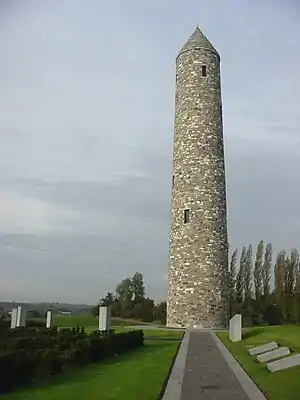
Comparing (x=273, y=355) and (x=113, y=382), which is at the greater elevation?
(x=273, y=355)

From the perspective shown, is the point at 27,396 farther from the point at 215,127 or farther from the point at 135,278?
the point at 135,278

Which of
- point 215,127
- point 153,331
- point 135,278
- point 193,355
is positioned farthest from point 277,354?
point 135,278

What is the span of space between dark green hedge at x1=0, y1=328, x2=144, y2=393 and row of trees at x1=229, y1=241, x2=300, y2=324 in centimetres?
1930

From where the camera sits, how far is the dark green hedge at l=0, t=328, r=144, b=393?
998cm

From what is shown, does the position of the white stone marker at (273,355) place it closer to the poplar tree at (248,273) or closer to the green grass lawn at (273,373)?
the green grass lawn at (273,373)

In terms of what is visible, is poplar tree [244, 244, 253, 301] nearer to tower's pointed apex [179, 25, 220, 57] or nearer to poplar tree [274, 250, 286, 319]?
poplar tree [274, 250, 286, 319]

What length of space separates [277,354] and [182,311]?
1518 centimetres

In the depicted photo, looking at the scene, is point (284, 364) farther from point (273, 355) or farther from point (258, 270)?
point (258, 270)

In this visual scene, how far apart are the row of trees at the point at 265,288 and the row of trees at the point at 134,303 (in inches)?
214

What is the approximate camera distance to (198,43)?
31.1 metres

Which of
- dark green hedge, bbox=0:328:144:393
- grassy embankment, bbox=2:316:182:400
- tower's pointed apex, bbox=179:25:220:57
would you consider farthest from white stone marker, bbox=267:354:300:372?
tower's pointed apex, bbox=179:25:220:57

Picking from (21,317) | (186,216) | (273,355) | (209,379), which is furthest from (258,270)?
(209,379)

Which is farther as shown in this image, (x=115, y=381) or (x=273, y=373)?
(x=273, y=373)

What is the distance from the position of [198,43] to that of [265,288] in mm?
21265
